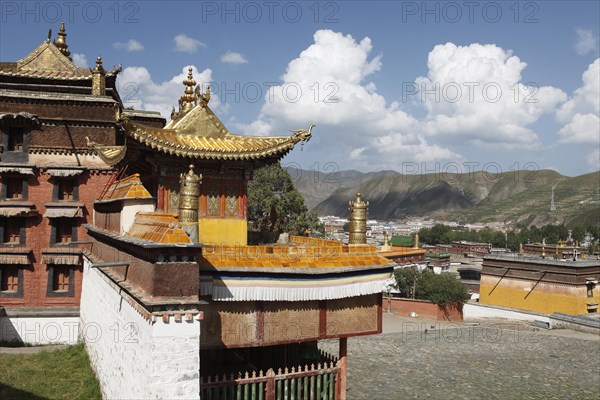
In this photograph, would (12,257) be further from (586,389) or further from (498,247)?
(498,247)

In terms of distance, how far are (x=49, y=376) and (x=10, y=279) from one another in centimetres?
687

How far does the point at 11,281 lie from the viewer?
2027cm

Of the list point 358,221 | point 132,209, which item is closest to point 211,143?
point 132,209

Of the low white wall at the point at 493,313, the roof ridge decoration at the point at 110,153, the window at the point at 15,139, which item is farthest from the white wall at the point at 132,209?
→ the low white wall at the point at 493,313

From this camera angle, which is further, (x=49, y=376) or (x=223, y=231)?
(x=49, y=376)

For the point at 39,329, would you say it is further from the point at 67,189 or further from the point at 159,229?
the point at 159,229

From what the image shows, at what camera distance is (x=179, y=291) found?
899 cm

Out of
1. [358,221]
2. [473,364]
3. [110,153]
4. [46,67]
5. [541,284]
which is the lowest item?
[473,364]

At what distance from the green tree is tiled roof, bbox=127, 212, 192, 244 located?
30.2 meters

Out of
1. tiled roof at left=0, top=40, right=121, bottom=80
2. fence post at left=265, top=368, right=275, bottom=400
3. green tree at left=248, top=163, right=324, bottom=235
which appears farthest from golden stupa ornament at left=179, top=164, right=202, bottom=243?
green tree at left=248, top=163, right=324, bottom=235

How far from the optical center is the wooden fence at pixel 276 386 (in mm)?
10758

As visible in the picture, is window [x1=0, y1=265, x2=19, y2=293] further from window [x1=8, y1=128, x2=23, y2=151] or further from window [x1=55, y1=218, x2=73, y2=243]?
window [x1=8, y1=128, x2=23, y2=151]

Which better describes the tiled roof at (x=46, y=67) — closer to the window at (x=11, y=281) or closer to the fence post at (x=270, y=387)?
the window at (x=11, y=281)

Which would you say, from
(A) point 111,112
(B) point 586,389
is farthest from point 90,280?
(B) point 586,389
